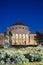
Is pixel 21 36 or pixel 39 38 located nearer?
pixel 39 38

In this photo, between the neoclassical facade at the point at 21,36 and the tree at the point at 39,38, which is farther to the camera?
the neoclassical facade at the point at 21,36

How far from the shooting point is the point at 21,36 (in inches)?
2263

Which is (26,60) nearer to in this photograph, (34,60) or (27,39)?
(34,60)

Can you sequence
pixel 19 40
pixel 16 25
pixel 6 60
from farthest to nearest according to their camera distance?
1. pixel 16 25
2. pixel 19 40
3. pixel 6 60

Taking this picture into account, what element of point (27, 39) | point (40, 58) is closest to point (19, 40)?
point (27, 39)

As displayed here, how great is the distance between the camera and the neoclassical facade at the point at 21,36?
180 feet

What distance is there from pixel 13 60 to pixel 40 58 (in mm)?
1699

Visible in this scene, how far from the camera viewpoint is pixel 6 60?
10422mm

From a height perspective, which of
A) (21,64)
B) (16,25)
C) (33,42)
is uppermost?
(16,25)

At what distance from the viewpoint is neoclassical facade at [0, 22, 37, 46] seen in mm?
54831

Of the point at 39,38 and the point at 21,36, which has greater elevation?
the point at 21,36

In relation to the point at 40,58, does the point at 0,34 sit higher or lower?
higher

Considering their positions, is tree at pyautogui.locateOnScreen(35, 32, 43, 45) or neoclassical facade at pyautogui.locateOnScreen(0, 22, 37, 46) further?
neoclassical facade at pyautogui.locateOnScreen(0, 22, 37, 46)

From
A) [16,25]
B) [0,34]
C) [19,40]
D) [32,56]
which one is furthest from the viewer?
[16,25]
